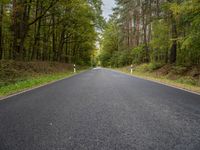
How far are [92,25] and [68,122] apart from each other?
25.6 meters

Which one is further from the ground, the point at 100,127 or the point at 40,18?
the point at 40,18

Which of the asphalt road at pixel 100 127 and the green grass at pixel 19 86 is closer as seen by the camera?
the asphalt road at pixel 100 127

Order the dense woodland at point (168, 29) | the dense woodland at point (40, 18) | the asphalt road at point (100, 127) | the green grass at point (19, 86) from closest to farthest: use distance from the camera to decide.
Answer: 1. the asphalt road at point (100, 127)
2. the green grass at point (19, 86)
3. the dense woodland at point (168, 29)
4. the dense woodland at point (40, 18)

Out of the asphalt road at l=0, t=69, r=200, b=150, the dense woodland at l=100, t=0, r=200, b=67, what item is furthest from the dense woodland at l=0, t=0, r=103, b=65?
the asphalt road at l=0, t=69, r=200, b=150

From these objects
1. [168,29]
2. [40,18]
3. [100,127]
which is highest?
[40,18]

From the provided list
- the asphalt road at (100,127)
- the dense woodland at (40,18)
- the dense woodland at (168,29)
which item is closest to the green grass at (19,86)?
the asphalt road at (100,127)

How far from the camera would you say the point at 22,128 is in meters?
3.67

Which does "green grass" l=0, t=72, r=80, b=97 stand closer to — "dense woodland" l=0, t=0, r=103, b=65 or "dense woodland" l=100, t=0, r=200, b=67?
"dense woodland" l=0, t=0, r=103, b=65

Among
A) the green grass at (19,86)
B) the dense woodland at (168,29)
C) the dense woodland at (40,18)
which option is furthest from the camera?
the dense woodland at (40,18)

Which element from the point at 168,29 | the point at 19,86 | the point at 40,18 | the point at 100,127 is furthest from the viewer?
the point at 168,29

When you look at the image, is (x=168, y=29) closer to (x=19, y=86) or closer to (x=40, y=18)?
(x=40, y=18)

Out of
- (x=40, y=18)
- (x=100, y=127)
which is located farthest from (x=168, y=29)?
(x=100, y=127)

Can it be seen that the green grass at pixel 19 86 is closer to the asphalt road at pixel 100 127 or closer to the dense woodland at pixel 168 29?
the asphalt road at pixel 100 127

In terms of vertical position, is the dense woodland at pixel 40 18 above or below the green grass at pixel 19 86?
above
